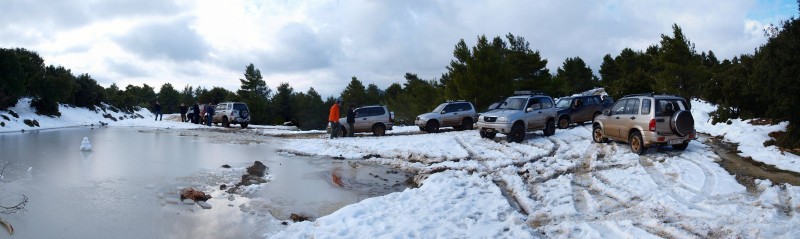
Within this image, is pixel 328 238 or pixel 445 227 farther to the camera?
pixel 445 227

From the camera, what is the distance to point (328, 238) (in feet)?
20.3

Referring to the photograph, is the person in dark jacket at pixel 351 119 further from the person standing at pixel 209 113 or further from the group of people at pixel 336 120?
the person standing at pixel 209 113

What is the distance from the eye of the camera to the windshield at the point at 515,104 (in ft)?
59.6

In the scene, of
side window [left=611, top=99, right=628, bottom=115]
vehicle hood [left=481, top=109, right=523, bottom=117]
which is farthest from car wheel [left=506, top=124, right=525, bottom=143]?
side window [left=611, top=99, right=628, bottom=115]

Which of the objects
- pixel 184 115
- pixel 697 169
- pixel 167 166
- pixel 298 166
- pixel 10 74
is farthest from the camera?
pixel 184 115

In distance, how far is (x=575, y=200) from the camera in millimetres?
8156

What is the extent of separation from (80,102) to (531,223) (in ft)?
139

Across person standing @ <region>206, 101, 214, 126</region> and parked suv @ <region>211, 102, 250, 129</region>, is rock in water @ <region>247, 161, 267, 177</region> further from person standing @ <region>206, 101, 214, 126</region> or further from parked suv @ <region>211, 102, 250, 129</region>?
person standing @ <region>206, 101, 214, 126</region>

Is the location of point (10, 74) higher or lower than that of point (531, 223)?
higher

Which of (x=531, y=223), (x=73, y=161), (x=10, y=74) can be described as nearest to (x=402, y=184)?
(x=531, y=223)

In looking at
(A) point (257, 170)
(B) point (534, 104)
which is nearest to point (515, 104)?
(B) point (534, 104)

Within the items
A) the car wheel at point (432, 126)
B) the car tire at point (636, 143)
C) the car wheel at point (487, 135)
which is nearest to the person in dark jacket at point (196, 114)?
the car wheel at point (432, 126)

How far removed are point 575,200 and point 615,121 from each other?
24.4ft

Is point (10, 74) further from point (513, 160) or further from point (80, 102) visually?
point (513, 160)
